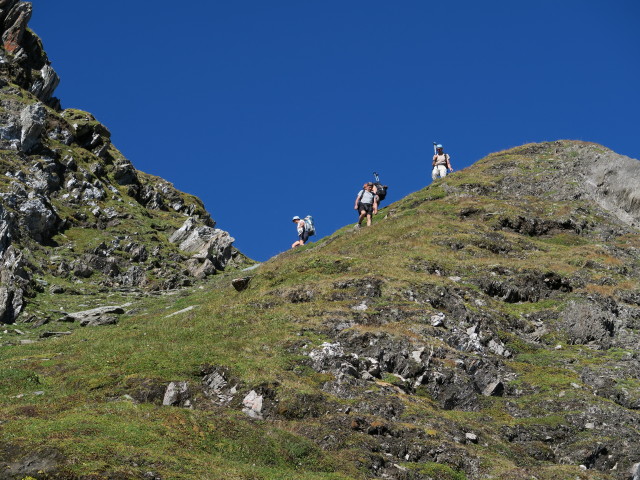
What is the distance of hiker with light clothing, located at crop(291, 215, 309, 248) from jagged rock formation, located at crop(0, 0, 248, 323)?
10455 millimetres

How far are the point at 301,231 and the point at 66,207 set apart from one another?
99.1ft

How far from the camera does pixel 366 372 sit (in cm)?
2605

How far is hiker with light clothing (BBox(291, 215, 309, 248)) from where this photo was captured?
2421 inches

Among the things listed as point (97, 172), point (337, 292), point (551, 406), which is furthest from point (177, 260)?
point (551, 406)

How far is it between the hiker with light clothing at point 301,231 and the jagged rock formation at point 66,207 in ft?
34.3

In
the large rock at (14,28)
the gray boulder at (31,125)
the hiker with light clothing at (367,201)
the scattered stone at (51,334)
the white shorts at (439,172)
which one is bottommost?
the scattered stone at (51,334)

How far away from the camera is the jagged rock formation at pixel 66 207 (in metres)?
58.0

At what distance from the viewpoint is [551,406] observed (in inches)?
993

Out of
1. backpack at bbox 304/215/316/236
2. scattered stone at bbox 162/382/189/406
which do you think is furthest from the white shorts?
scattered stone at bbox 162/382/189/406

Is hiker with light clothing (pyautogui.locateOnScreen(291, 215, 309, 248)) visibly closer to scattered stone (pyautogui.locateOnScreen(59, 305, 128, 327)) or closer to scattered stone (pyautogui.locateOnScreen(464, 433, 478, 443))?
scattered stone (pyautogui.locateOnScreen(59, 305, 128, 327))

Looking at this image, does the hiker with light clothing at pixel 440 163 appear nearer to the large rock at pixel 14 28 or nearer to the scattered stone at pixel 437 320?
the scattered stone at pixel 437 320

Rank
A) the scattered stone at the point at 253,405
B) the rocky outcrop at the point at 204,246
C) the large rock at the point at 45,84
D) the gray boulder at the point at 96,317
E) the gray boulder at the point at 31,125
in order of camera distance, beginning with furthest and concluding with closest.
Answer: the large rock at the point at 45,84
the gray boulder at the point at 31,125
the rocky outcrop at the point at 204,246
the gray boulder at the point at 96,317
the scattered stone at the point at 253,405

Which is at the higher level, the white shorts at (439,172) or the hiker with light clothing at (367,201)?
the white shorts at (439,172)

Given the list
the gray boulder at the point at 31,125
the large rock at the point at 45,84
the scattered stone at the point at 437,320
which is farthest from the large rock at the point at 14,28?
the scattered stone at the point at 437,320
